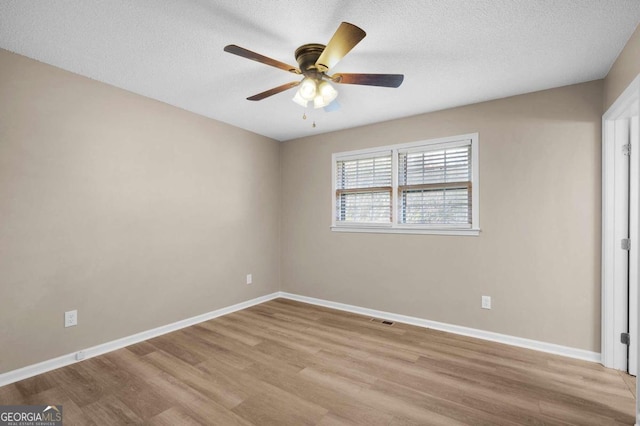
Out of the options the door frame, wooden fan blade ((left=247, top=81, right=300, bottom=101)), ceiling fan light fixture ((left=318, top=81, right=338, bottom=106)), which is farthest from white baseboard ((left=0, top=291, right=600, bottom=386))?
ceiling fan light fixture ((left=318, top=81, right=338, bottom=106))

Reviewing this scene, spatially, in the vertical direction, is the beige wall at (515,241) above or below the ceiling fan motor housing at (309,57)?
below

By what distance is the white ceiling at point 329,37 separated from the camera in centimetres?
174

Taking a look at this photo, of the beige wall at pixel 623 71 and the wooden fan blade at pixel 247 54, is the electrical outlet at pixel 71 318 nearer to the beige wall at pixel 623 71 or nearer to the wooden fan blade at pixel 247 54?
the wooden fan blade at pixel 247 54

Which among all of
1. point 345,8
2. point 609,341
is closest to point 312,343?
point 609,341

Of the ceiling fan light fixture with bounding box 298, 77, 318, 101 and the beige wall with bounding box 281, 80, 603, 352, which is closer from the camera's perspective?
the ceiling fan light fixture with bounding box 298, 77, 318, 101

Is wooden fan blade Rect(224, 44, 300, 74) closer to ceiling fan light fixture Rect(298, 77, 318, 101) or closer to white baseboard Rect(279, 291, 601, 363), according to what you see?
ceiling fan light fixture Rect(298, 77, 318, 101)

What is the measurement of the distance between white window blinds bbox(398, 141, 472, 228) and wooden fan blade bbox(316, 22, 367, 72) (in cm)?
201

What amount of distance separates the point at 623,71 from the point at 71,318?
4.68 metres

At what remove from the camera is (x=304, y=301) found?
437cm

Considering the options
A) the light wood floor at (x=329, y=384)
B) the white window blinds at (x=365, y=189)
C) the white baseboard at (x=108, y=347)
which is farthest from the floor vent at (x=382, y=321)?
the white baseboard at (x=108, y=347)

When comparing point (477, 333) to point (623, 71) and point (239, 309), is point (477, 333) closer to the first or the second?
point (623, 71)

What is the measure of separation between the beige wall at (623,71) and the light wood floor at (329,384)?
2172mm

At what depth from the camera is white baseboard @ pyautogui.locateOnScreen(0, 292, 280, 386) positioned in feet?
7.27

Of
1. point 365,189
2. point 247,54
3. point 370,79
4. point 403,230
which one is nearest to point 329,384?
point 403,230
